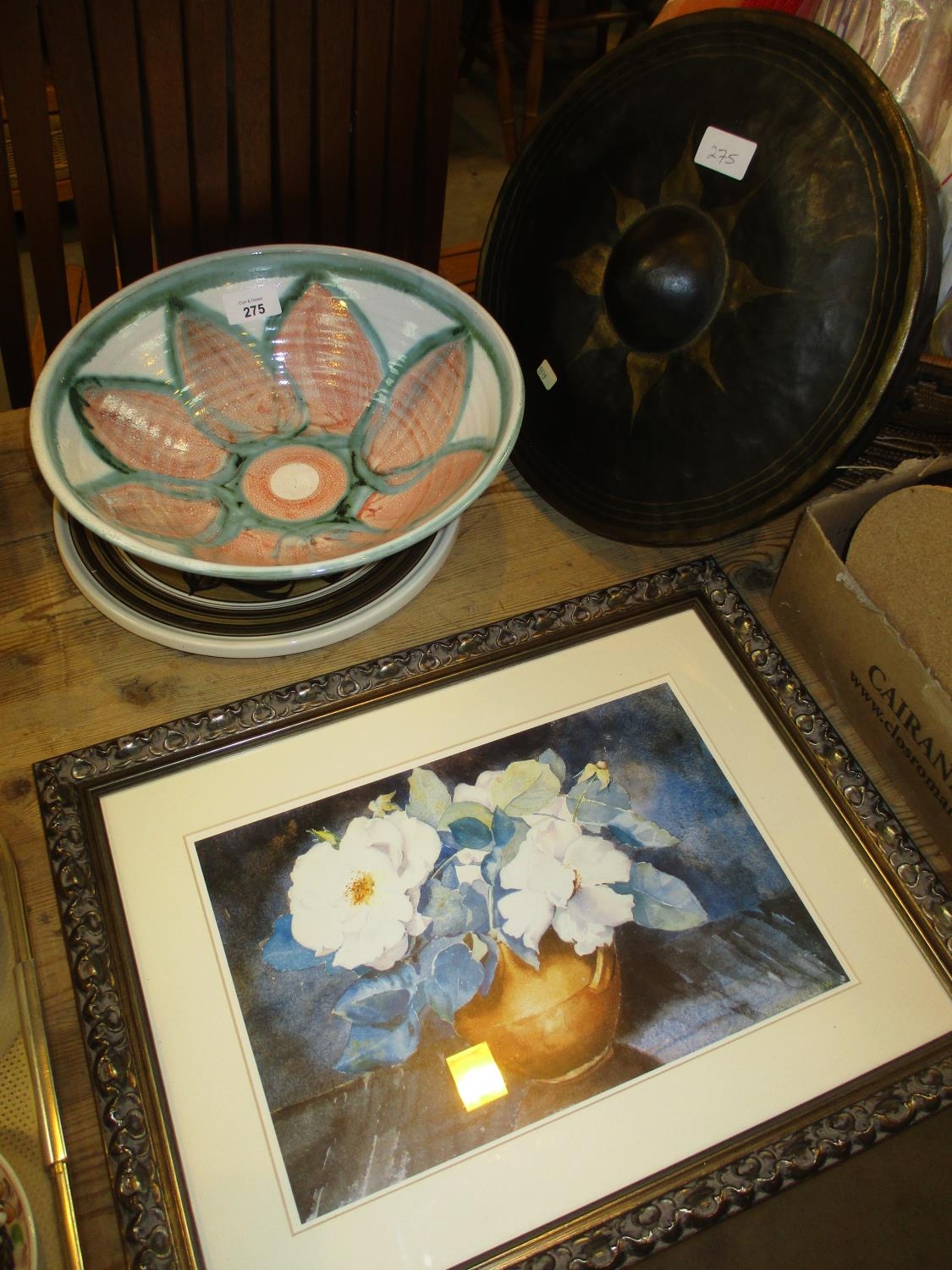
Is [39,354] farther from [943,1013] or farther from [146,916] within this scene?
[943,1013]

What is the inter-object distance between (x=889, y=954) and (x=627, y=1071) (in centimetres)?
21

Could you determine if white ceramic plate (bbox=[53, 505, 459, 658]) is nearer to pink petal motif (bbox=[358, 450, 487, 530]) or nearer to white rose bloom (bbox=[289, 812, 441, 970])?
pink petal motif (bbox=[358, 450, 487, 530])

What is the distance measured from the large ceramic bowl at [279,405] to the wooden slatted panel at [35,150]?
0.63 ft

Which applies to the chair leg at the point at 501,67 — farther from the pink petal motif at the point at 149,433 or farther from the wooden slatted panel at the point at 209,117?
the pink petal motif at the point at 149,433

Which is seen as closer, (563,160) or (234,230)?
(563,160)

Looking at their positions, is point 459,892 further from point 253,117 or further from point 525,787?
point 253,117

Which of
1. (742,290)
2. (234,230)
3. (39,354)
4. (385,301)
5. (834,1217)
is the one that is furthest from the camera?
(39,354)

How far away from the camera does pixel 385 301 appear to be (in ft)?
2.88

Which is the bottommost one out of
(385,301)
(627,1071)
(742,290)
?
(627,1071)

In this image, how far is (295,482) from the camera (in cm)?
84

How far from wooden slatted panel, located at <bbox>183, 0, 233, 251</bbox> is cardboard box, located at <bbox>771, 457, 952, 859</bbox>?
2.10ft

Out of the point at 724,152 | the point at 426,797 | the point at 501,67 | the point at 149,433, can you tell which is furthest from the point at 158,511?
the point at 501,67

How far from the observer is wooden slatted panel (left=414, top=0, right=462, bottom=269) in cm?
95

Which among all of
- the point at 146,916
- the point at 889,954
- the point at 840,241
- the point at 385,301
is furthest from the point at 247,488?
the point at 889,954
